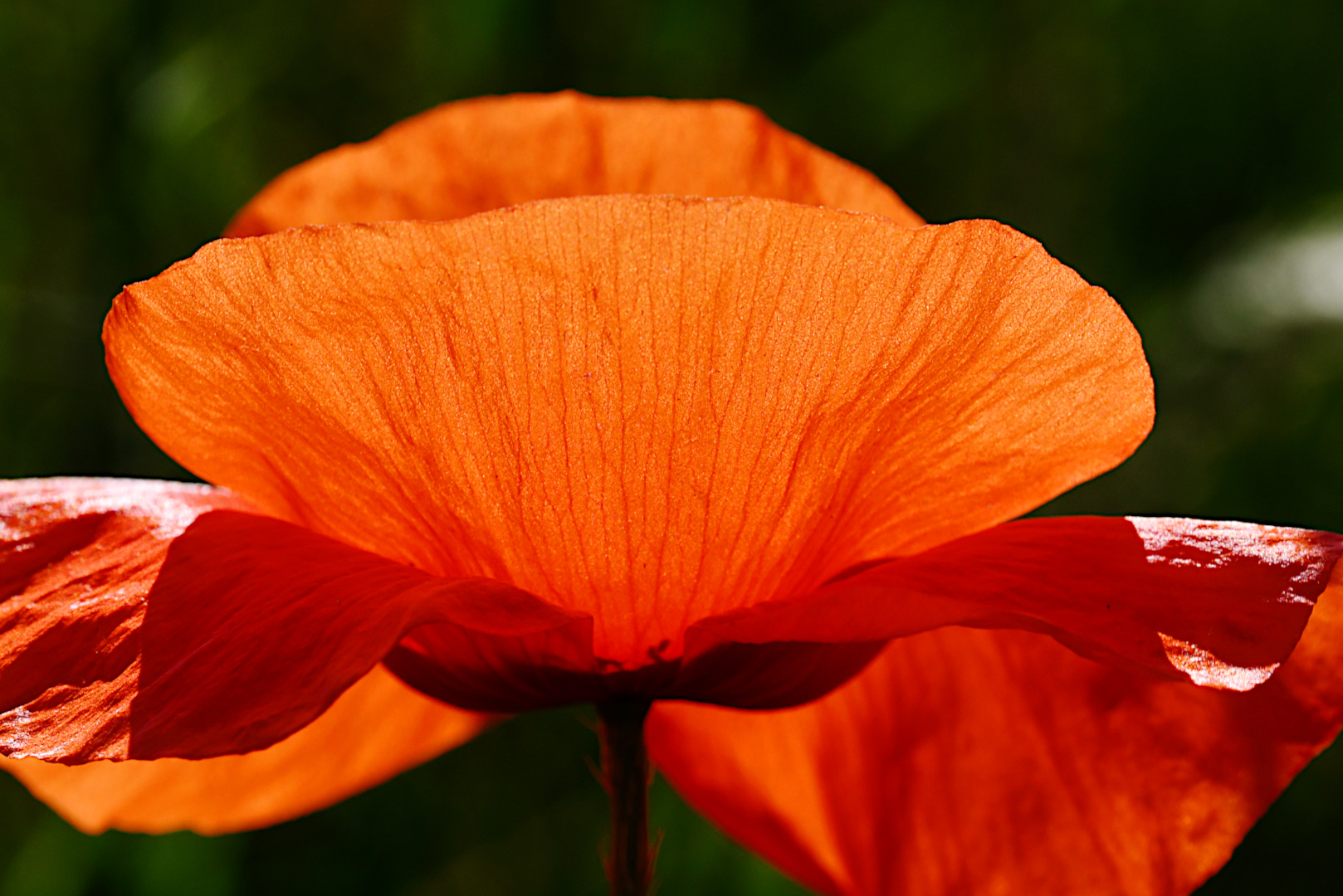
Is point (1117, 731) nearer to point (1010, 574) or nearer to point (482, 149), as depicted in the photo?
point (1010, 574)

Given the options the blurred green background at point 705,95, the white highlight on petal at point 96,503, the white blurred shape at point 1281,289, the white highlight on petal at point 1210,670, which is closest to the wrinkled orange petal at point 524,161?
the white highlight on petal at point 96,503

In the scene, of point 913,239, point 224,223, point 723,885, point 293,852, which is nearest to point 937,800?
point 913,239

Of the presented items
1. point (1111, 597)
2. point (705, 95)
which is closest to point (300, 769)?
point (1111, 597)

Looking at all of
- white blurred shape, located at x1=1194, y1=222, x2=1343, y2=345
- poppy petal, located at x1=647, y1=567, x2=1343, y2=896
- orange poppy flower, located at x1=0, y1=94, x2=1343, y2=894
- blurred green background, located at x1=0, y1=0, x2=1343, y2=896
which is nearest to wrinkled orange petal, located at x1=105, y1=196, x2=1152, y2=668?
orange poppy flower, located at x1=0, y1=94, x2=1343, y2=894

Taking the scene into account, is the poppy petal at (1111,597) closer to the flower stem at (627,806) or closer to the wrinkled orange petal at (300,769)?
the flower stem at (627,806)

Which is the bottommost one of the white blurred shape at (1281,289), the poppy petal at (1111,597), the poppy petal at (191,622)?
the white blurred shape at (1281,289)

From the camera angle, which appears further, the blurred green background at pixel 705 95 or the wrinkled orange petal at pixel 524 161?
the blurred green background at pixel 705 95
